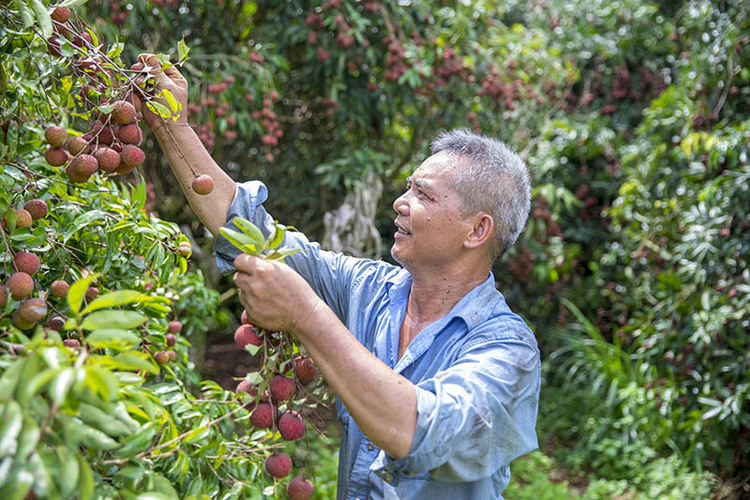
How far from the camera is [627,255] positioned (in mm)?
4539

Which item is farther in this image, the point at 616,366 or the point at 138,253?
the point at 616,366

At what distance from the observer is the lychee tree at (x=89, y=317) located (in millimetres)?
703

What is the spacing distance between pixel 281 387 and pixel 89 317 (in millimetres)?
361

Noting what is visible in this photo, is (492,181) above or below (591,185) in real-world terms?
above

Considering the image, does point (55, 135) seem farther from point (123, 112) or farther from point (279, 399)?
point (279, 399)

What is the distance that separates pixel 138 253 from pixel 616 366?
137 inches

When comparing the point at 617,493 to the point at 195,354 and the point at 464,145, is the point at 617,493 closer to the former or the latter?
the point at 195,354

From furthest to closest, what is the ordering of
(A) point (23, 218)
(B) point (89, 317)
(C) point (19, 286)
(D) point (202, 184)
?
(D) point (202, 184) → (A) point (23, 218) → (C) point (19, 286) → (B) point (89, 317)

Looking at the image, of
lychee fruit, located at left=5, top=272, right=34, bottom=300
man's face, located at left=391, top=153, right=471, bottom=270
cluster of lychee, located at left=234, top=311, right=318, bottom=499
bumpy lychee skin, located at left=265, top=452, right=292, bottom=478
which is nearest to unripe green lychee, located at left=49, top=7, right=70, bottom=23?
lychee fruit, located at left=5, top=272, right=34, bottom=300

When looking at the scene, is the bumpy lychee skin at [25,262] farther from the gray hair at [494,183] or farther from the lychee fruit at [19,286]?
the gray hair at [494,183]

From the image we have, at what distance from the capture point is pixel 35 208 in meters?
1.22

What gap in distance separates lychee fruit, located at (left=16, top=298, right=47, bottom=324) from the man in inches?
11.9

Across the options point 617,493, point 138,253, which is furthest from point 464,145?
point 617,493

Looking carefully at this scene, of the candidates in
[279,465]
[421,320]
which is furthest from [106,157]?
[421,320]
